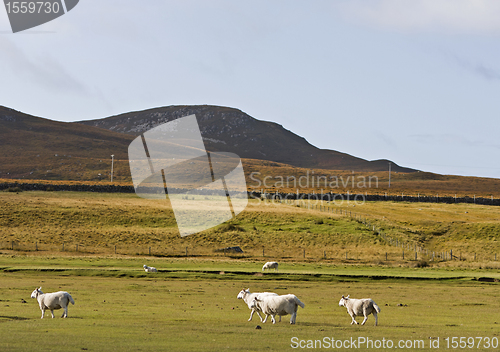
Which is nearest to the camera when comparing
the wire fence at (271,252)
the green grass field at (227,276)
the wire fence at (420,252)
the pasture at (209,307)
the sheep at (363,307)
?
the pasture at (209,307)

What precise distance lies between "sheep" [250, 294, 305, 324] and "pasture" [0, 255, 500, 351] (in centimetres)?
47

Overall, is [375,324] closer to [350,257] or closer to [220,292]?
[220,292]

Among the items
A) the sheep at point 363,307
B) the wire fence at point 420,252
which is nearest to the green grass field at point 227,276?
the sheep at point 363,307

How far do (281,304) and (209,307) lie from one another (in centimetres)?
680

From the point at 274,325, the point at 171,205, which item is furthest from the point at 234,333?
the point at 171,205

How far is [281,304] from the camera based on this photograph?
15.4 metres

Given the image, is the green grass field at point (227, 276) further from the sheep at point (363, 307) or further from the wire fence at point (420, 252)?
the wire fence at point (420, 252)

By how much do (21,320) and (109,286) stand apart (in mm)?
12959

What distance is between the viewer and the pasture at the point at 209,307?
43.4 ft

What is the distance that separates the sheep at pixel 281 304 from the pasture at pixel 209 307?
47 cm

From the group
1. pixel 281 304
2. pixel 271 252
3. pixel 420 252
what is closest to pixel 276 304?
pixel 281 304

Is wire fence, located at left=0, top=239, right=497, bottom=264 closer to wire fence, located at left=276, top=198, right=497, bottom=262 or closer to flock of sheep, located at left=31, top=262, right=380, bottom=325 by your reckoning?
wire fence, located at left=276, top=198, right=497, bottom=262

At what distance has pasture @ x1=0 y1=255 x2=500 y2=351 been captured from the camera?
520 inches

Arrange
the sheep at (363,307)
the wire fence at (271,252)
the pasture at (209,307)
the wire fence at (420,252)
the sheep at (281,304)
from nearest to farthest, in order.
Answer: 1. the pasture at (209,307)
2. the sheep at (281,304)
3. the sheep at (363,307)
4. the wire fence at (271,252)
5. the wire fence at (420,252)
